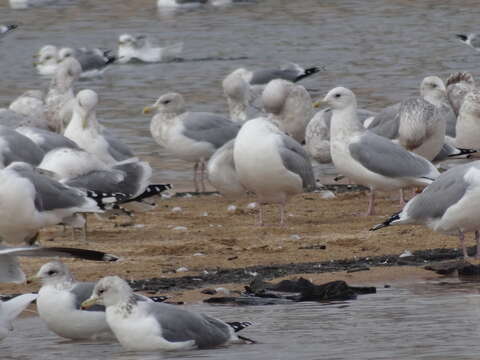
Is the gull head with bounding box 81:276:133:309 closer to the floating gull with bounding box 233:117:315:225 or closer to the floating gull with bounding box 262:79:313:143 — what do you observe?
the floating gull with bounding box 233:117:315:225

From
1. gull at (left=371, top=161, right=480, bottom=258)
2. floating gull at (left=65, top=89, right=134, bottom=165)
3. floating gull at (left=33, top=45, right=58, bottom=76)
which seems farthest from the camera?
floating gull at (left=33, top=45, right=58, bottom=76)

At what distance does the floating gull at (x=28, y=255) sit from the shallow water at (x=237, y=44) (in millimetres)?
7086

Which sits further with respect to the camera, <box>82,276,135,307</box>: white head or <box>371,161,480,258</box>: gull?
<box>371,161,480,258</box>: gull

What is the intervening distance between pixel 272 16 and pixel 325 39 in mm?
5368

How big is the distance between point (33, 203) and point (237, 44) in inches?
763

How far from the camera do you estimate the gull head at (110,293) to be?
273 inches

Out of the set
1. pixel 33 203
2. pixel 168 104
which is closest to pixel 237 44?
pixel 168 104

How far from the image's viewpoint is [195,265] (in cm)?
927

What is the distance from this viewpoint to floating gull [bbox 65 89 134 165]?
13.0m

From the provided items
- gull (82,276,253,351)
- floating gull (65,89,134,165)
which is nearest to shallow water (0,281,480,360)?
gull (82,276,253,351)

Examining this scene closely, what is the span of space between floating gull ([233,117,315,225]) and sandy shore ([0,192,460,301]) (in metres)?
0.28

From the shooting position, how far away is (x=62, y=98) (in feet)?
51.6

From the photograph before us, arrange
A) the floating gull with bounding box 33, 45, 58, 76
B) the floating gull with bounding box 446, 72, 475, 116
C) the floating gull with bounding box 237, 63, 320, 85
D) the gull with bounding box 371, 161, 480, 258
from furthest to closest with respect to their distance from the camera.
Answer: the floating gull with bounding box 33, 45, 58, 76, the floating gull with bounding box 237, 63, 320, 85, the floating gull with bounding box 446, 72, 475, 116, the gull with bounding box 371, 161, 480, 258

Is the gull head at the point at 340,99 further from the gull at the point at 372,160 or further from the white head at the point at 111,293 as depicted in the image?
the white head at the point at 111,293
